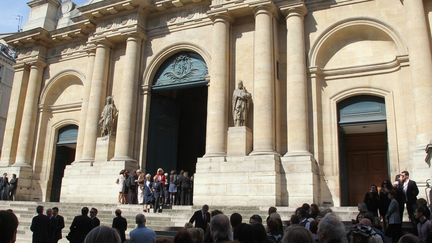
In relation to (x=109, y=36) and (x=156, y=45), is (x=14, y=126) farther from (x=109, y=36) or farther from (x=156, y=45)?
(x=156, y=45)

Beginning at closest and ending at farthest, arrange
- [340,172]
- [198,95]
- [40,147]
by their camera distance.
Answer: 1. [340,172]
2. [40,147]
3. [198,95]

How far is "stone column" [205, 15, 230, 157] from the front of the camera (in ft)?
51.6

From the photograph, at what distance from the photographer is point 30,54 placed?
22938mm

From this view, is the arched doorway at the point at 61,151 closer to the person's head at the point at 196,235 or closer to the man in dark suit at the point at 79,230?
the man in dark suit at the point at 79,230

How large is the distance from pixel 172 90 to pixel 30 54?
29.9ft

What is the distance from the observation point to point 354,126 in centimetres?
1602

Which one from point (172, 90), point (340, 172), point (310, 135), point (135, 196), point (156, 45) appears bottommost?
point (135, 196)

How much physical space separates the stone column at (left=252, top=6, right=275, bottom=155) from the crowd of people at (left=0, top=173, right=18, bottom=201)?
12.2m

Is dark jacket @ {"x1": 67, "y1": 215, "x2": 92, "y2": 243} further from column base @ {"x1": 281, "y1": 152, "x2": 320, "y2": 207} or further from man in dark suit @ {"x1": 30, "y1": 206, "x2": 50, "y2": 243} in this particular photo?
column base @ {"x1": 281, "y1": 152, "x2": 320, "y2": 207}

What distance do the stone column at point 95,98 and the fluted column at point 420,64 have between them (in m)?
13.4

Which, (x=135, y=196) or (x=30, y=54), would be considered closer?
(x=135, y=196)

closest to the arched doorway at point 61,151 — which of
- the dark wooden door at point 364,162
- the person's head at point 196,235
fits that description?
the dark wooden door at point 364,162

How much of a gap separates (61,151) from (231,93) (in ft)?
36.8

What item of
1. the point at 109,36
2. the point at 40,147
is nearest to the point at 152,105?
the point at 109,36
